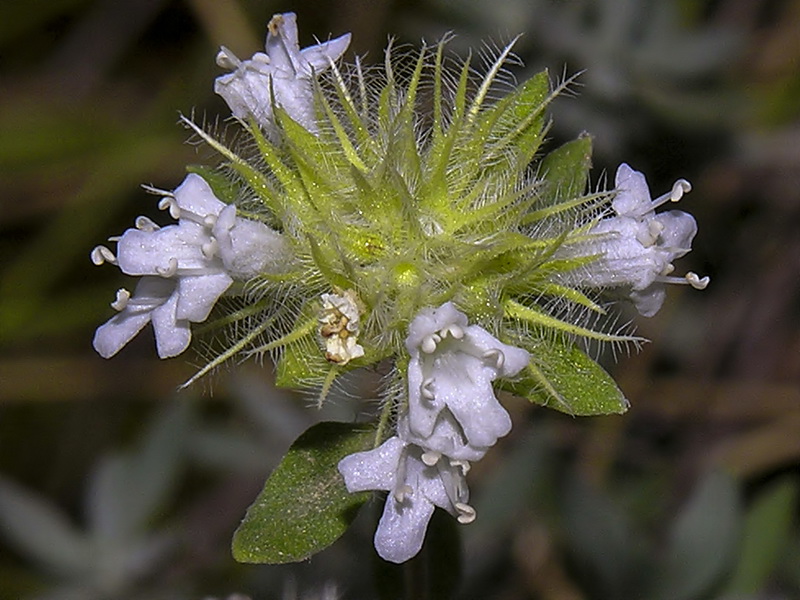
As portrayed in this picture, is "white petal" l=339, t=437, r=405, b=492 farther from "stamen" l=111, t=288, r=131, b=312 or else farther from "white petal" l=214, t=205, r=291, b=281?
"stamen" l=111, t=288, r=131, b=312

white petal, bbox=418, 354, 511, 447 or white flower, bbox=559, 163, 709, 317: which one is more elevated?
white flower, bbox=559, 163, 709, 317

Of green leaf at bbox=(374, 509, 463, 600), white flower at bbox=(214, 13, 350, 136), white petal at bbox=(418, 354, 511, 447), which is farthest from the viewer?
green leaf at bbox=(374, 509, 463, 600)

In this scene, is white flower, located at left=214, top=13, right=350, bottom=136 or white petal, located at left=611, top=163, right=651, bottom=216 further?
white flower, located at left=214, top=13, right=350, bottom=136

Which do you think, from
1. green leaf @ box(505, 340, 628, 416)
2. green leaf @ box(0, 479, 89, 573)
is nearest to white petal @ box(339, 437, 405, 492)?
green leaf @ box(505, 340, 628, 416)

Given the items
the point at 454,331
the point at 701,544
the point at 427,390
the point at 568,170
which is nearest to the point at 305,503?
the point at 427,390

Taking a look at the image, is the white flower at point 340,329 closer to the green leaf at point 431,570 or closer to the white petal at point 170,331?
the white petal at point 170,331
